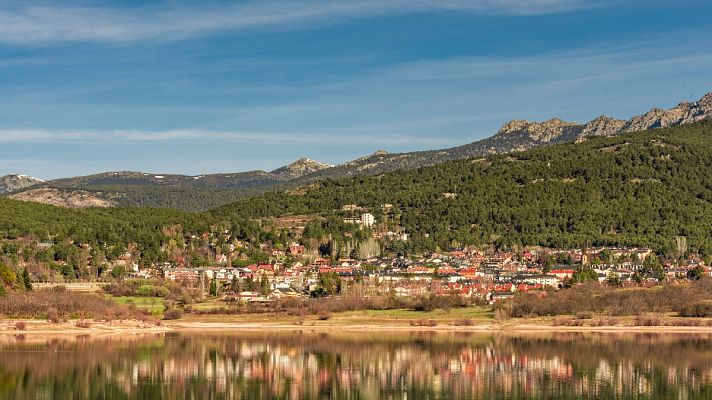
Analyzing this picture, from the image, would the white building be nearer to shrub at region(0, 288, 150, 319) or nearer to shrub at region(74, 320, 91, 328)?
shrub at region(0, 288, 150, 319)

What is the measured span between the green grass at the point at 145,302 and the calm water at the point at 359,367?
1941 centimetres

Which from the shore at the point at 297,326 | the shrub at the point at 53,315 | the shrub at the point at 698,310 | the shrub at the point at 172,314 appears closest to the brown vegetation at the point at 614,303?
the shrub at the point at 698,310

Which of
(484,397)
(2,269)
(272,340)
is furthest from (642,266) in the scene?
(484,397)

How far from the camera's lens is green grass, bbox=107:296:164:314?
123938mm

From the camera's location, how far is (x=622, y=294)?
402 feet

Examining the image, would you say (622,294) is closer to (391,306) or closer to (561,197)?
(391,306)

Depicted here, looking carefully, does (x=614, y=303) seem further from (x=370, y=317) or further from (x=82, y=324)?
(x=82, y=324)

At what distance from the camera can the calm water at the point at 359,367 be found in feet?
217

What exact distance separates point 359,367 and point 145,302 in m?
55.1

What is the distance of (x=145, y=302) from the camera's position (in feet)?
420

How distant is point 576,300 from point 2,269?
205ft

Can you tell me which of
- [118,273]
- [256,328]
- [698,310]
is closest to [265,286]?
[256,328]

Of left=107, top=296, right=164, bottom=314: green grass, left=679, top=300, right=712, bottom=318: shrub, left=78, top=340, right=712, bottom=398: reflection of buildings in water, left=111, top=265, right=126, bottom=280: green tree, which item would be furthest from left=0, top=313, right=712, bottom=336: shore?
left=111, top=265, right=126, bottom=280: green tree

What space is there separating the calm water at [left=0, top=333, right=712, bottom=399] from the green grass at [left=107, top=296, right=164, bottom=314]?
63.7 feet
